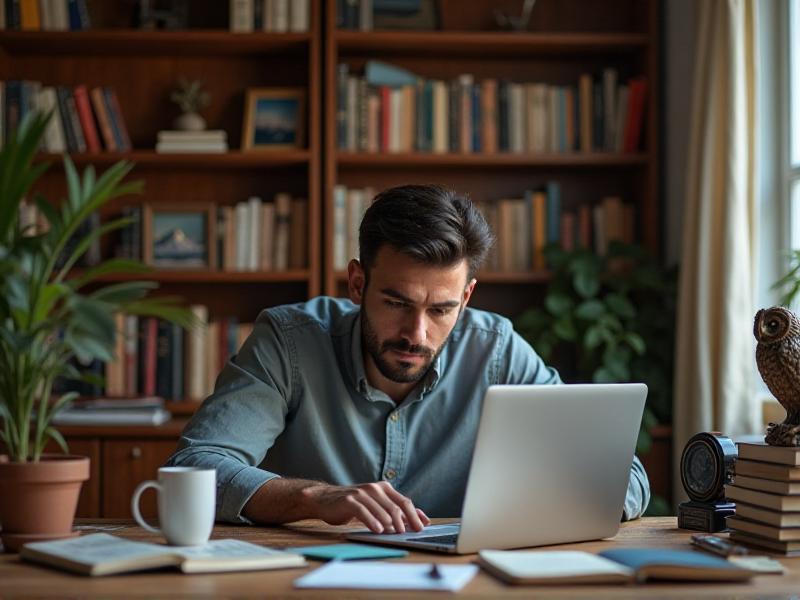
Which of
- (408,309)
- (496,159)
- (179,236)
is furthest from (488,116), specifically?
(408,309)

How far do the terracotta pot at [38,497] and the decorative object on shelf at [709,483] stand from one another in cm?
94

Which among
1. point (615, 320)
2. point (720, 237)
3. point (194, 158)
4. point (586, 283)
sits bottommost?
point (615, 320)

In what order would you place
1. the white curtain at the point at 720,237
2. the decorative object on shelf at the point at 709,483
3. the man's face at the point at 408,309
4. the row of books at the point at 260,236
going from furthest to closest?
the row of books at the point at 260,236 → the white curtain at the point at 720,237 → the man's face at the point at 408,309 → the decorative object on shelf at the point at 709,483

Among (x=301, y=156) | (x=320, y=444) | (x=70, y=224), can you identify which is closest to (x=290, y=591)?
(x=70, y=224)

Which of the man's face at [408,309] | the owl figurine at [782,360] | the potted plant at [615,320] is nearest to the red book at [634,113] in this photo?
the potted plant at [615,320]

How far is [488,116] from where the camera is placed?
3.86m

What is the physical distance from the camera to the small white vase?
3.81m

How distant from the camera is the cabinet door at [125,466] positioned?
3479 millimetres

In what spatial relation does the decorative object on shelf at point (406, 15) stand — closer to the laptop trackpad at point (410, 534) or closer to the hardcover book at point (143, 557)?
the laptop trackpad at point (410, 534)

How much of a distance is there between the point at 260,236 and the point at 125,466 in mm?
935

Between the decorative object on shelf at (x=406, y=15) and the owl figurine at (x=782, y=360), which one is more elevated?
the decorative object on shelf at (x=406, y=15)

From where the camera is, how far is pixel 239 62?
4012mm

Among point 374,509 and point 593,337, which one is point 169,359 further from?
point 374,509

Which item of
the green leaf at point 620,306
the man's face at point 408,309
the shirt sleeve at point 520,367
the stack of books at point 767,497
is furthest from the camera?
the green leaf at point 620,306
